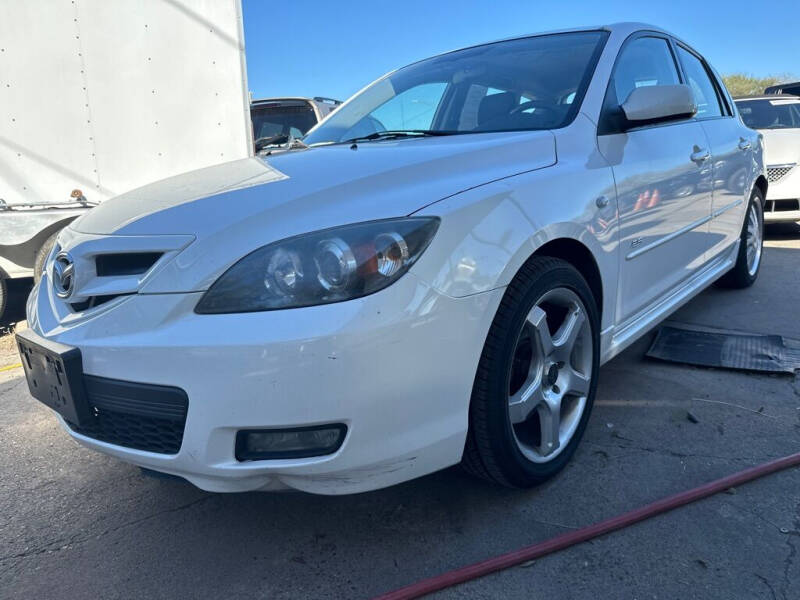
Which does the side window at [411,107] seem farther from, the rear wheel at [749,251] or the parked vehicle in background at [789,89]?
the parked vehicle in background at [789,89]

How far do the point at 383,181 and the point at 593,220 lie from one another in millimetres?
825

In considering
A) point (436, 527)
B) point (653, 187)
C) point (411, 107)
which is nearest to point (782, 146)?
point (653, 187)

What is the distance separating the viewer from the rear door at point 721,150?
11.1 ft

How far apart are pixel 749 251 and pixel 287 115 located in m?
5.01

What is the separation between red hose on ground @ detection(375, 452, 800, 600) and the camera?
5.45ft

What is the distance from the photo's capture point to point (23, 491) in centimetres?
230

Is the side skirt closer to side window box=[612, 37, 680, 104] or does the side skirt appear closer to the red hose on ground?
the red hose on ground

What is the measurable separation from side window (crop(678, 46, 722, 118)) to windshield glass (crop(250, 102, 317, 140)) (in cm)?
416

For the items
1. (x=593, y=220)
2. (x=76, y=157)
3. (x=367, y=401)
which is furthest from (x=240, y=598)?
(x=76, y=157)

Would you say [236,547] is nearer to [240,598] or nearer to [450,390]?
[240,598]

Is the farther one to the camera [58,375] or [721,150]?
[721,150]

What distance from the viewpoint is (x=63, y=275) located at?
6.01ft

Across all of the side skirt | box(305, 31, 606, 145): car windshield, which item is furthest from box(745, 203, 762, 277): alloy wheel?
box(305, 31, 606, 145): car windshield

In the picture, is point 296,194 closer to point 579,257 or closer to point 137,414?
point 137,414
